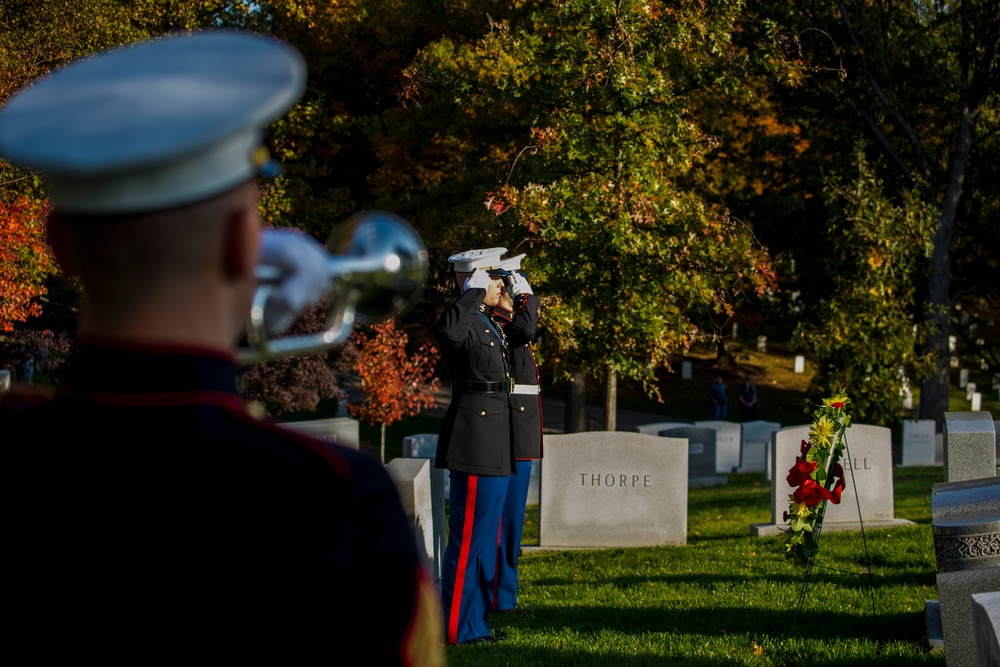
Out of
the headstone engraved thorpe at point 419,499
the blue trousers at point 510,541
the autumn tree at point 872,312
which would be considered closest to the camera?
the headstone engraved thorpe at point 419,499

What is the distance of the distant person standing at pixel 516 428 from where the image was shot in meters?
7.63

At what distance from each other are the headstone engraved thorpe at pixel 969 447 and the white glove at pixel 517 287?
135 inches

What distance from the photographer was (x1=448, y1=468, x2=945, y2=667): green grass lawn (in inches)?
247

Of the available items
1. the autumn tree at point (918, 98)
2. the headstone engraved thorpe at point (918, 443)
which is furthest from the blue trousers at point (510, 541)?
the autumn tree at point (918, 98)

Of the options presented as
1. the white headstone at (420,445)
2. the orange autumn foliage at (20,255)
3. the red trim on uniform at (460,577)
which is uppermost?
the orange autumn foliage at (20,255)

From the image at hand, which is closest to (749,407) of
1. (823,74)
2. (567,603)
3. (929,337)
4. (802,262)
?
(802,262)

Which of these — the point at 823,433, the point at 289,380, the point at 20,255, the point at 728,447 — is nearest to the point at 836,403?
the point at 823,433

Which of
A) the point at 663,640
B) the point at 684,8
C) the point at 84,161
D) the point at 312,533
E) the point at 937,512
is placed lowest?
the point at 663,640

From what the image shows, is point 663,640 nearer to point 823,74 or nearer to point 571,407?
point 571,407

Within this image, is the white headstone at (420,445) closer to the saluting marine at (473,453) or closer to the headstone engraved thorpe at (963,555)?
the saluting marine at (473,453)

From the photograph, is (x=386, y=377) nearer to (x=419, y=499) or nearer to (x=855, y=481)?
(x=855, y=481)

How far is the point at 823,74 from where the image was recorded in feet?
72.0

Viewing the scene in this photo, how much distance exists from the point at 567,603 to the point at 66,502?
664 centimetres

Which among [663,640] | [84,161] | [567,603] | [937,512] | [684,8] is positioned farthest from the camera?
[684,8]
